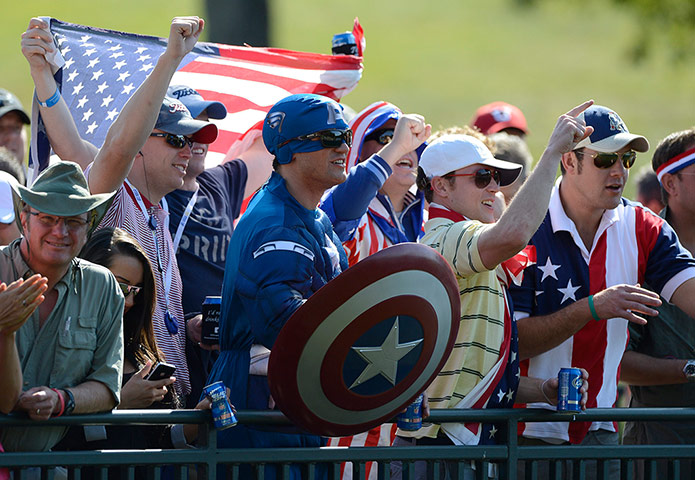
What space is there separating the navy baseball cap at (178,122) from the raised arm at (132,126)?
378 millimetres

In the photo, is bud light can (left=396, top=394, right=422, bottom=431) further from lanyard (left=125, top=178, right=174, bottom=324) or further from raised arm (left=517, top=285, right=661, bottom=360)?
lanyard (left=125, top=178, right=174, bottom=324)

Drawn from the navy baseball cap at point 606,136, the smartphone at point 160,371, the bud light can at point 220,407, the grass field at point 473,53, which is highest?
the grass field at point 473,53

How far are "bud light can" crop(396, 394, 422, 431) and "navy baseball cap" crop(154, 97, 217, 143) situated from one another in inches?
69.2

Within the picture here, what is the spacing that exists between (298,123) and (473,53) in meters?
36.1

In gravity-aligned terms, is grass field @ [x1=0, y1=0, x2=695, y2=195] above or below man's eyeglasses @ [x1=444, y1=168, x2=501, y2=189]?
above

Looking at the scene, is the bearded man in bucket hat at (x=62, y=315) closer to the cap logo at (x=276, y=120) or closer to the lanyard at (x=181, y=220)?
the cap logo at (x=276, y=120)

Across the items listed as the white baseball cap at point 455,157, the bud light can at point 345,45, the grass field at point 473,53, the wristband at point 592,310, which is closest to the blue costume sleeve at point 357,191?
the white baseball cap at point 455,157

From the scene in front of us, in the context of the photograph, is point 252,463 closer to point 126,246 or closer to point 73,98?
point 126,246

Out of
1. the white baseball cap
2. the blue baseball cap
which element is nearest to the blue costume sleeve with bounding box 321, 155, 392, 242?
the white baseball cap

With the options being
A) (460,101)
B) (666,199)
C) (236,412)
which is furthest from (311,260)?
(460,101)

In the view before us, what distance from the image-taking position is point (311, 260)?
4.01 meters

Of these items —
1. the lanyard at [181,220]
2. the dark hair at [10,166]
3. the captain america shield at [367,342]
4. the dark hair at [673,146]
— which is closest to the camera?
the captain america shield at [367,342]

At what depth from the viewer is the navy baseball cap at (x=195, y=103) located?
549 centimetres

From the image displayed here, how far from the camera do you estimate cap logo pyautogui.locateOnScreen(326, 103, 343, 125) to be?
4242 mm
